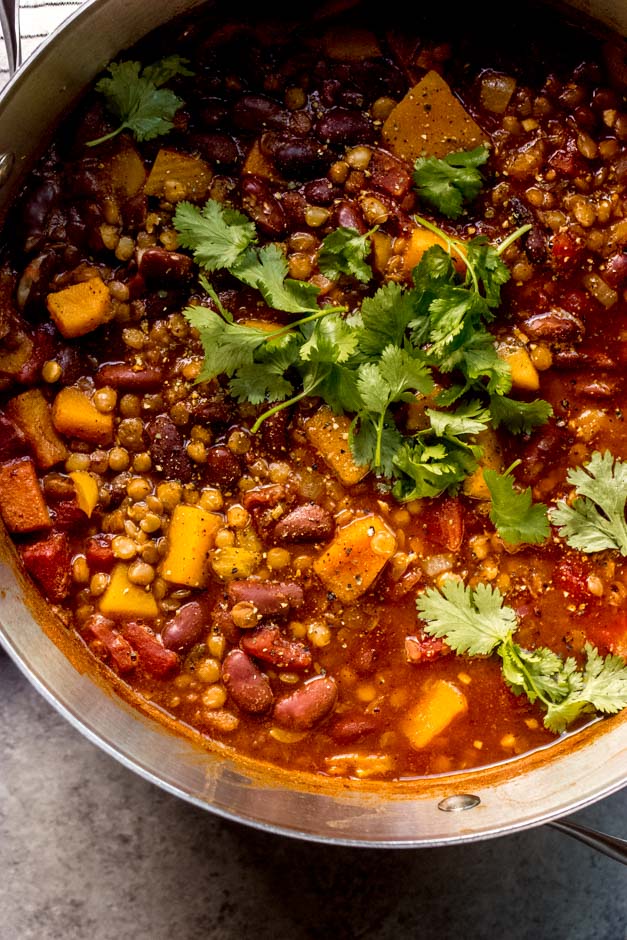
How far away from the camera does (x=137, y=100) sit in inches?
126

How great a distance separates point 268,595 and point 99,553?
60cm

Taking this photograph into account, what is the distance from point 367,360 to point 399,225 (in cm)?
53

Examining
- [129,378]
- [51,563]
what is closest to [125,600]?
[51,563]

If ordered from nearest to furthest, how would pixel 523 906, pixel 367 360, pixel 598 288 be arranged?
pixel 367 360 < pixel 598 288 < pixel 523 906

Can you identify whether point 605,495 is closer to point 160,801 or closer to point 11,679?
point 160,801

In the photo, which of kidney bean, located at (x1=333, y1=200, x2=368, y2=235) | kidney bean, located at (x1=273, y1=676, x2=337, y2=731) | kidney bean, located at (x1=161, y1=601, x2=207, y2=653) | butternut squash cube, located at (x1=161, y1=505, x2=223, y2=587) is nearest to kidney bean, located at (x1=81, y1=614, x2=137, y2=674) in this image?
kidney bean, located at (x1=161, y1=601, x2=207, y2=653)

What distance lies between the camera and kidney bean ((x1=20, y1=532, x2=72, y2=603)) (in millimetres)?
3240

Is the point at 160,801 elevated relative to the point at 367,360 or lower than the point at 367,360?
lower

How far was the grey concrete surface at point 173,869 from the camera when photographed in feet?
11.5

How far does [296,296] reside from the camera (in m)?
3.15

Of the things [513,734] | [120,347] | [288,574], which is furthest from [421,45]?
[513,734]

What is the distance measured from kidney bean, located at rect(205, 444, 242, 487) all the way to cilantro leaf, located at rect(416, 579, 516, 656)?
78 centimetres

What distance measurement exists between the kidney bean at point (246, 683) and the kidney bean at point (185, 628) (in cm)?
14

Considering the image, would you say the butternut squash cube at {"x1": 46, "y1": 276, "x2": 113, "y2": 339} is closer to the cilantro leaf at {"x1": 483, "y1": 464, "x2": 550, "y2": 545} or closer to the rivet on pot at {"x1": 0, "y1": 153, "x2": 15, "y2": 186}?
the rivet on pot at {"x1": 0, "y1": 153, "x2": 15, "y2": 186}
